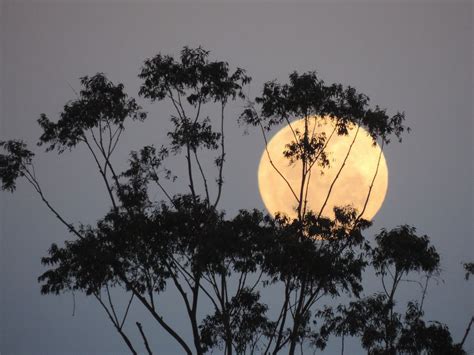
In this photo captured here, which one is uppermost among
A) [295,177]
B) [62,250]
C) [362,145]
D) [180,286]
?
[362,145]

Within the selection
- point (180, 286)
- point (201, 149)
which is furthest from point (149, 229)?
point (201, 149)

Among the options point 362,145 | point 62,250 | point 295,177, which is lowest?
point 62,250

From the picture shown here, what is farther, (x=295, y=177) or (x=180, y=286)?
(x=295, y=177)

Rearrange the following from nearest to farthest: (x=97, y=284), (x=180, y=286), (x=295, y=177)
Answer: (x=180, y=286)
(x=97, y=284)
(x=295, y=177)

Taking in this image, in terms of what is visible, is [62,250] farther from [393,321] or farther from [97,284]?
[393,321]

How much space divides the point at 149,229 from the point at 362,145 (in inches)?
396

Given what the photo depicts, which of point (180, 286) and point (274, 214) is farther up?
point (274, 214)

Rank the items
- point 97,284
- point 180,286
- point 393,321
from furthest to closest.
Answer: point 393,321 → point 97,284 → point 180,286

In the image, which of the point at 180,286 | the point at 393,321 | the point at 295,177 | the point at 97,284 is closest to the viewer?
the point at 180,286

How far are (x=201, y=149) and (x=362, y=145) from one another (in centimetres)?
696

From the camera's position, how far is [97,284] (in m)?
26.8

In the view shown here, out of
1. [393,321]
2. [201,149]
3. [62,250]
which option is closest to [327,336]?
[393,321]

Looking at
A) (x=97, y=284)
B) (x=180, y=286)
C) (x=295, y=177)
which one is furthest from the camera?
(x=295, y=177)

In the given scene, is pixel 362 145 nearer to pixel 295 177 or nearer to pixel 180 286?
pixel 295 177
